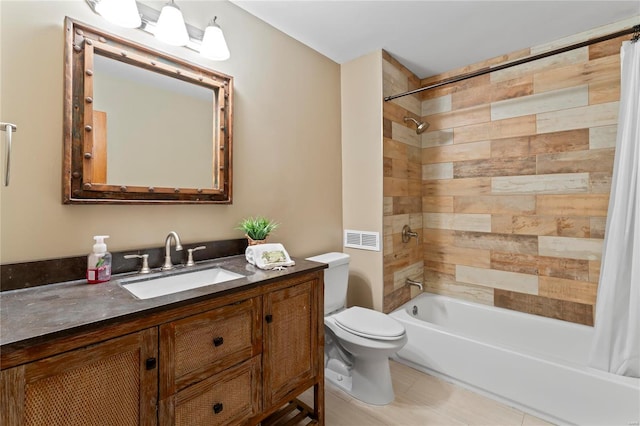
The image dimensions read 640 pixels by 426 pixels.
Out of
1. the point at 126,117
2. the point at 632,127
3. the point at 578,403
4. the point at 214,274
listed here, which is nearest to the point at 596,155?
the point at 632,127

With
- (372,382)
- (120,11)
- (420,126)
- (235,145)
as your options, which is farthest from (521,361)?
(120,11)

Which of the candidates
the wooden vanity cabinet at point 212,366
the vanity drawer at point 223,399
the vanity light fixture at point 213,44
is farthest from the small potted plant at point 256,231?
the vanity light fixture at point 213,44

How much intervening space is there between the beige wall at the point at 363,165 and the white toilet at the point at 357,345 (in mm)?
345

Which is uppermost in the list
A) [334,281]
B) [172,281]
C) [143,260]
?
[143,260]

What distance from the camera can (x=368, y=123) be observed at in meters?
2.38

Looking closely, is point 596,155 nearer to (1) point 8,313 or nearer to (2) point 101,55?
(2) point 101,55

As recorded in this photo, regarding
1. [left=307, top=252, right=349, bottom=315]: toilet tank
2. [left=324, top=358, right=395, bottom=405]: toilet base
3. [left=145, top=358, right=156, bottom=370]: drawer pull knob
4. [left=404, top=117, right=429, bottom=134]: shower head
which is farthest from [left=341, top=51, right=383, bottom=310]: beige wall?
[left=145, top=358, right=156, bottom=370]: drawer pull knob

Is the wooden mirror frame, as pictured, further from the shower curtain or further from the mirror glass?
the shower curtain

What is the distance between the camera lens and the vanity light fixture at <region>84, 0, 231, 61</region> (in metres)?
1.24

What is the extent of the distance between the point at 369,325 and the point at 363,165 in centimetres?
127

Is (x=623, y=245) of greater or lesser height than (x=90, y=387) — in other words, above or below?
above

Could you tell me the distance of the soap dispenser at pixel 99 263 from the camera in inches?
45.4

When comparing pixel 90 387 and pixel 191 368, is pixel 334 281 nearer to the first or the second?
pixel 191 368

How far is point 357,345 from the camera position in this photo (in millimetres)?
1754
